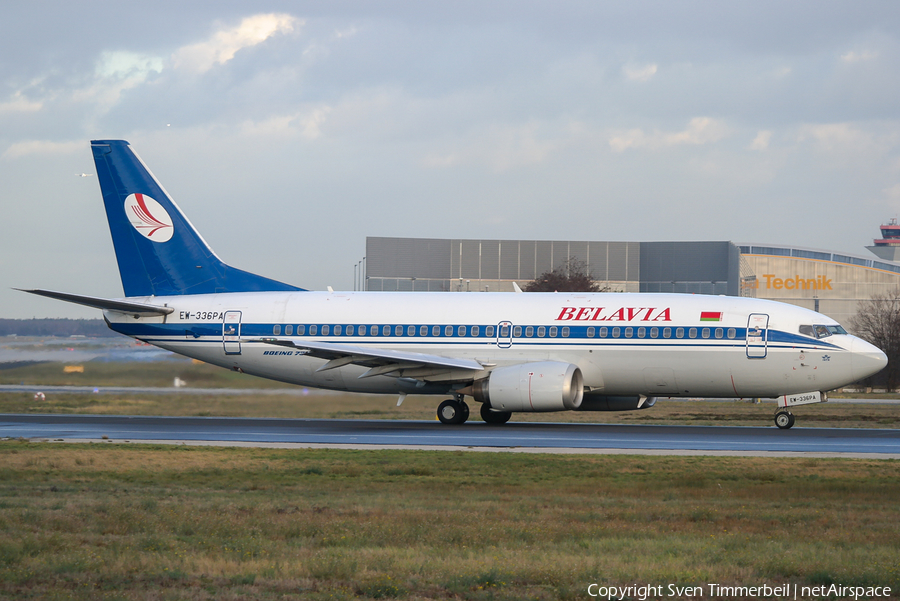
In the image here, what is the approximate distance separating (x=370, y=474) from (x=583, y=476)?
159 inches

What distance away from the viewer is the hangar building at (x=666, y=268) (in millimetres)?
79938

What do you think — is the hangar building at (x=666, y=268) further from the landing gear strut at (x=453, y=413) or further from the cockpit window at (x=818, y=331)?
the cockpit window at (x=818, y=331)

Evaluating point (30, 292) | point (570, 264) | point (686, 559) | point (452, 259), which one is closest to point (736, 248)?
point (570, 264)

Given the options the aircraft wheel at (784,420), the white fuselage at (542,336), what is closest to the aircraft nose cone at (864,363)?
the white fuselage at (542,336)

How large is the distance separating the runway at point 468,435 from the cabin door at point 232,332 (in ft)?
7.96

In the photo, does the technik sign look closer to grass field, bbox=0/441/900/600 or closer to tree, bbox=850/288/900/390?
tree, bbox=850/288/900/390

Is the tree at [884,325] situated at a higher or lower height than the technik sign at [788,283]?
lower

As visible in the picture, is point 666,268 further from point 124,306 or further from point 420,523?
point 420,523

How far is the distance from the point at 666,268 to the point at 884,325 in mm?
17841

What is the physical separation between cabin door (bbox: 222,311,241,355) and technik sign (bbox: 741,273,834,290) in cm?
5782

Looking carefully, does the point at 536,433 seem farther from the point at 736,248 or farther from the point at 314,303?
the point at 736,248

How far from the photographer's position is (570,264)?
3056 inches

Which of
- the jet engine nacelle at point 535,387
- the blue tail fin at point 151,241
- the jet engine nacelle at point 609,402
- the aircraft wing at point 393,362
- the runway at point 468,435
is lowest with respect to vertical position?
the runway at point 468,435

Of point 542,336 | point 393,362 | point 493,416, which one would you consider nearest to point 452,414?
point 493,416
